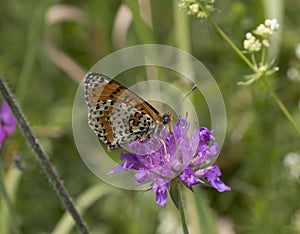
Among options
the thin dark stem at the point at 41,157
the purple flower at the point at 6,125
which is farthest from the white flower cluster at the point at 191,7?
the purple flower at the point at 6,125

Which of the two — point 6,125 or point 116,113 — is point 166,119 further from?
point 6,125

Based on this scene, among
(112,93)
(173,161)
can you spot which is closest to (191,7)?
(112,93)

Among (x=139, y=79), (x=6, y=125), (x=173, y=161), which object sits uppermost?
(x=173, y=161)

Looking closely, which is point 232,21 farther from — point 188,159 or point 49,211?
point 49,211

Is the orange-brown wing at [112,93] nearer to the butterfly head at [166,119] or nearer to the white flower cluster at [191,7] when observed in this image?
the butterfly head at [166,119]

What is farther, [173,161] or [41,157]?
[41,157]

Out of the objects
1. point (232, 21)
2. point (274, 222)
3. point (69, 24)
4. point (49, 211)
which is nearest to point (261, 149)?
point (274, 222)

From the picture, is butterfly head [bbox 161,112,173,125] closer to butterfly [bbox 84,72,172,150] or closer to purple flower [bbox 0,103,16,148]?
butterfly [bbox 84,72,172,150]

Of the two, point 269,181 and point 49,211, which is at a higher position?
point 269,181
